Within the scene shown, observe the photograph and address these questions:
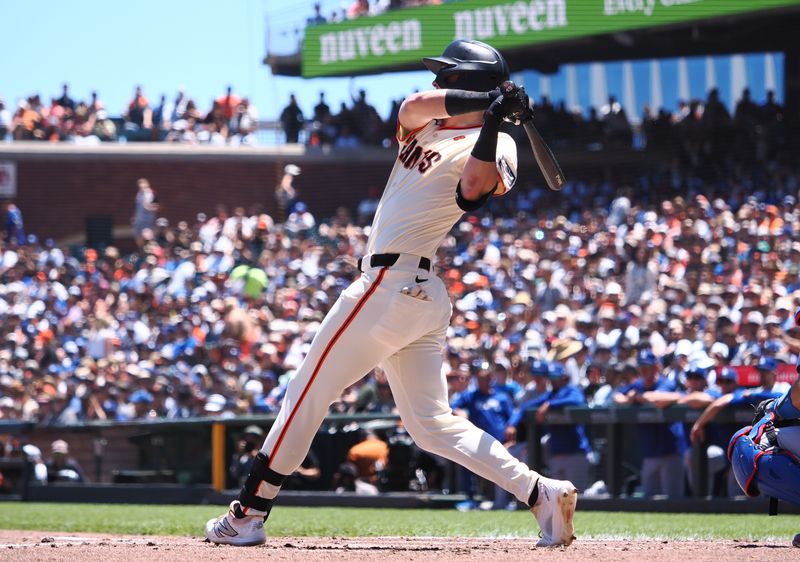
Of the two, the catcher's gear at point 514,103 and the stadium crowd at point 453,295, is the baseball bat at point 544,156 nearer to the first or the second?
the catcher's gear at point 514,103

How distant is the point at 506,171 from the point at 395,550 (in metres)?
1.61

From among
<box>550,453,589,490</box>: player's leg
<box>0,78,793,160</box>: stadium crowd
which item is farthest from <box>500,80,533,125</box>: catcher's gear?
<box>0,78,793,160</box>: stadium crowd

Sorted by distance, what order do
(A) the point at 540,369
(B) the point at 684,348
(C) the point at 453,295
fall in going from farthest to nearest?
(C) the point at 453,295 → (B) the point at 684,348 → (A) the point at 540,369

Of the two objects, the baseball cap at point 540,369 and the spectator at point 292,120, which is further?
the spectator at point 292,120

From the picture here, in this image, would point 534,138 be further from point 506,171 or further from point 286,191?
point 286,191

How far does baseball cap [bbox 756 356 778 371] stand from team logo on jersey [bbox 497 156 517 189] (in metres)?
4.93

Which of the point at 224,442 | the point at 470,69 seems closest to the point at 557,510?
the point at 470,69

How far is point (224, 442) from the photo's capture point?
472 inches

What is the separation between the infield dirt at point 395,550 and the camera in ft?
15.5

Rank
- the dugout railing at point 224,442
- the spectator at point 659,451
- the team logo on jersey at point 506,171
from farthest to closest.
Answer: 1. the dugout railing at point 224,442
2. the spectator at point 659,451
3. the team logo on jersey at point 506,171

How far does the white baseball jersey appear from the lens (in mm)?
5211

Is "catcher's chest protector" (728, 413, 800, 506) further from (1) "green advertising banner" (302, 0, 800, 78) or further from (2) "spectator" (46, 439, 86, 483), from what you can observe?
(1) "green advertising banner" (302, 0, 800, 78)

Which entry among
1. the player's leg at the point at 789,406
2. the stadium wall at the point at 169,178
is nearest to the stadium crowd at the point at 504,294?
the stadium wall at the point at 169,178

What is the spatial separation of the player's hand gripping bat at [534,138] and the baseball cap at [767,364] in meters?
4.60
